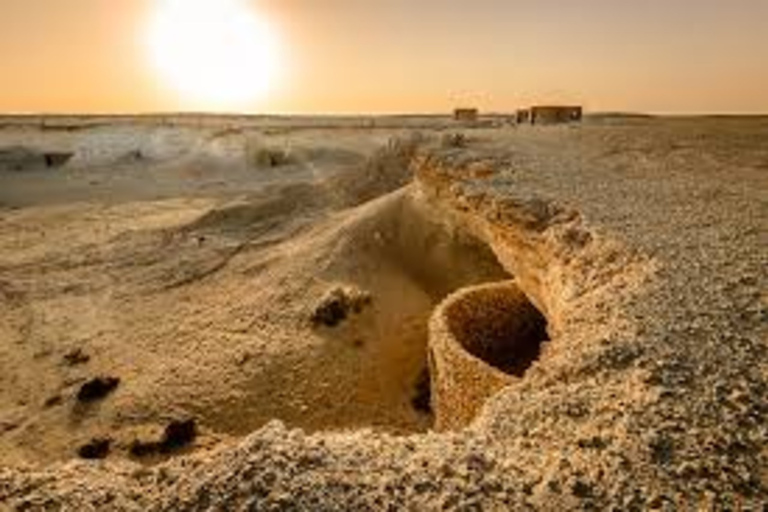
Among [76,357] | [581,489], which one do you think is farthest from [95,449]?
[581,489]

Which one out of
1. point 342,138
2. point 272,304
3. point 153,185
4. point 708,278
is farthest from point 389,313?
point 342,138

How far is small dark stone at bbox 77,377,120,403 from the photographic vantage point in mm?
8219

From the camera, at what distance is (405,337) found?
853cm

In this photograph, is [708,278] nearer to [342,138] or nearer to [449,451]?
[449,451]

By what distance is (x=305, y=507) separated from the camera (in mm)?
2766

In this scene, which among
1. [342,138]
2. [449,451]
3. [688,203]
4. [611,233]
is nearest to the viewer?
[449,451]

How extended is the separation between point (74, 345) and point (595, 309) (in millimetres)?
6766

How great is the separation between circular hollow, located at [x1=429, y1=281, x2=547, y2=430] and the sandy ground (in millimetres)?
72

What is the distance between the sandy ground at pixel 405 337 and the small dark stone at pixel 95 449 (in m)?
0.06

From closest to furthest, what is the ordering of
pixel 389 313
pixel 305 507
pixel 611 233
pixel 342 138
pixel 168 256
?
pixel 305 507, pixel 611 233, pixel 389 313, pixel 168 256, pixel 342 138

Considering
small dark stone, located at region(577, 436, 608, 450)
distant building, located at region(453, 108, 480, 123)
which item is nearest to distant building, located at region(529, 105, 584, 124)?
distant building, located at region(453, 108, 480, 123)

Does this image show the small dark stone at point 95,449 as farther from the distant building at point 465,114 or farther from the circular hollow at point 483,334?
the distant building at point 465,114

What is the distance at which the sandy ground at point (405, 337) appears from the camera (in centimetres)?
297

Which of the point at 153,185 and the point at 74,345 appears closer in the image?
the point at 74,345
